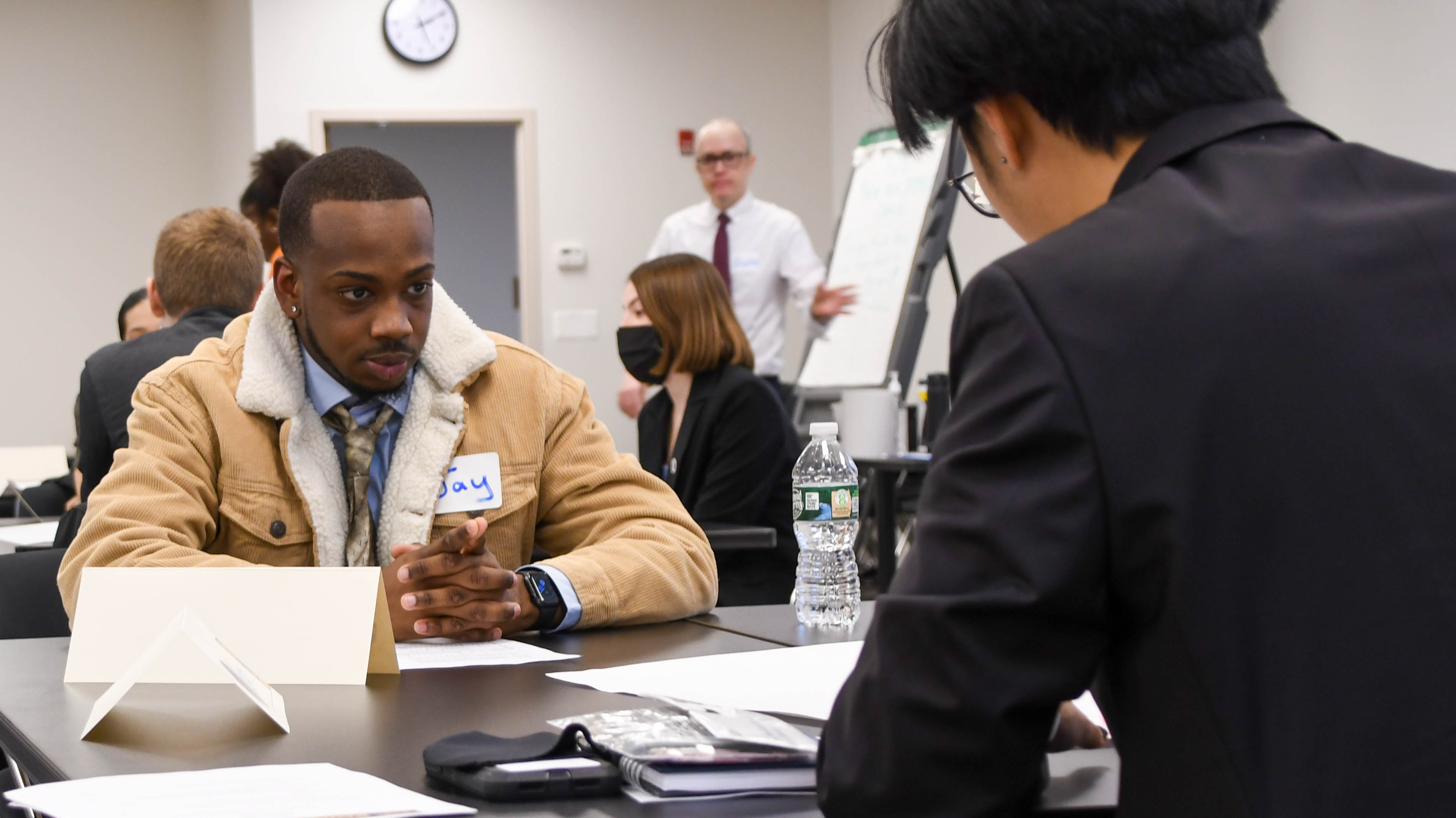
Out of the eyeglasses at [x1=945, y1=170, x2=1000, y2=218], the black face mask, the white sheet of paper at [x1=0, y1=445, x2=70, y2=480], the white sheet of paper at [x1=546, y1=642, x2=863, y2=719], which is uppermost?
the eyeglasses at [x1=945, y1=170, x2=1000, y2=218]

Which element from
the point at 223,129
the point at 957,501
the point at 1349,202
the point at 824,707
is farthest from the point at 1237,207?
the point at 223,129

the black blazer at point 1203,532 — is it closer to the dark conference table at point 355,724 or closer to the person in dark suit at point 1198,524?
the person in dark suit at point 1198,524

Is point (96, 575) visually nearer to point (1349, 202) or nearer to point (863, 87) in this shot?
point (1349, 202)

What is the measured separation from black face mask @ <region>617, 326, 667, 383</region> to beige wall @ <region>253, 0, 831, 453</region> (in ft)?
11.2

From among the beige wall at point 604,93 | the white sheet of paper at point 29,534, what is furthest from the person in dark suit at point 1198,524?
the beige wall at point 604,93

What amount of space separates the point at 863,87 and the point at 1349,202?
624 cm

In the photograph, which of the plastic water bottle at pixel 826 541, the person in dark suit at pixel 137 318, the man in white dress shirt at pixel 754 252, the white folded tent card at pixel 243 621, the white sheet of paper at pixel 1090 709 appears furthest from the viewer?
the man in white dress shirt at pixel 754 252

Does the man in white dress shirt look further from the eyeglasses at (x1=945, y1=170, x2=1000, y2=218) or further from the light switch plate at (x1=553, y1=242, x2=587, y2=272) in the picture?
the eyeglasses at (x1=945, y1=170, x2=1000, y2=218)

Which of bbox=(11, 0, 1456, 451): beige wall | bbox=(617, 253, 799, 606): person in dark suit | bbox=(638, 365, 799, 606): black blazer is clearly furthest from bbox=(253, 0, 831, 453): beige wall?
bbox=(638, 365, 799, 606): black blazer

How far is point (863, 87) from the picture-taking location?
6812 mm

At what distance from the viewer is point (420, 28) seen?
6840 mm

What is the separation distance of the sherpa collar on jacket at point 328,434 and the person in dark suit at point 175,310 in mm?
997

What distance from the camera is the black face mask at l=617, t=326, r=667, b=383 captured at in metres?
3.45

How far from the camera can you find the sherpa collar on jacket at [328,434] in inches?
67.3
